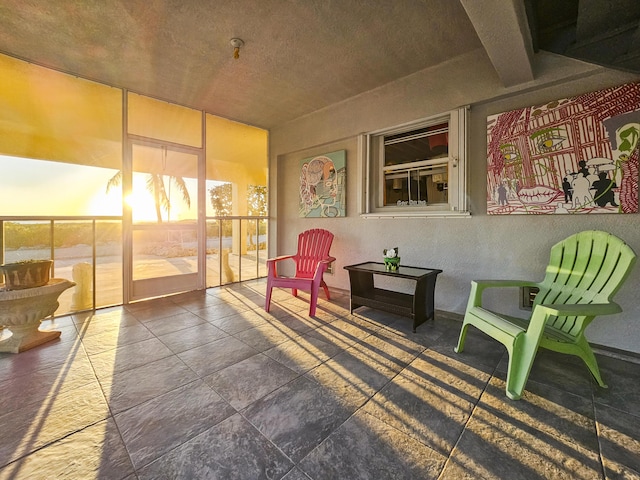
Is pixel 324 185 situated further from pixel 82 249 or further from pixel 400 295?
pixel 82 249

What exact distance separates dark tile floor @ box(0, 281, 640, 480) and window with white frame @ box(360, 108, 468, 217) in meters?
1.49

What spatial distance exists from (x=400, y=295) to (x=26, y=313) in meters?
3.41

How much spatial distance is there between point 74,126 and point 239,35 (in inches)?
89.0

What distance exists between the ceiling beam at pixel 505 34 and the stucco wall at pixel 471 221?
0.28 meters

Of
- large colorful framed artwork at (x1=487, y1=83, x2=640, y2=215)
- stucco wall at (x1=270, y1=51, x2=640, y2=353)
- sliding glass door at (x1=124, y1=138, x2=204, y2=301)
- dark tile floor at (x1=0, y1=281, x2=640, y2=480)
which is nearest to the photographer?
dark tile floor at (x1=0, y1=281, x2=640, y2=480)

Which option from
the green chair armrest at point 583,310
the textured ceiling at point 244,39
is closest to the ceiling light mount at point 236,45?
the textured ceiling at point 244,39

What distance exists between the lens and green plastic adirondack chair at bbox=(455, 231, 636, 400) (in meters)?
1.64

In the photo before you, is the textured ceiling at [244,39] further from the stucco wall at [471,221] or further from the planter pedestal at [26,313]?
the planter pedestal at [26,313]

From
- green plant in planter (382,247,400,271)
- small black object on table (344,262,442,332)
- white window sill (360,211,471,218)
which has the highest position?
white window sill (360,211,471,218)

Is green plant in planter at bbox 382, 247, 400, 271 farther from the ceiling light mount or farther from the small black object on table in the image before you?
the ceiling light mount

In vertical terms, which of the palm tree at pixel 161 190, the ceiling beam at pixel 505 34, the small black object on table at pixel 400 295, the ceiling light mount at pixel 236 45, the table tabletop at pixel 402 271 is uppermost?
the ceiling light mount at pixel 236 45

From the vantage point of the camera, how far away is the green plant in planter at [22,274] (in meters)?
2.22

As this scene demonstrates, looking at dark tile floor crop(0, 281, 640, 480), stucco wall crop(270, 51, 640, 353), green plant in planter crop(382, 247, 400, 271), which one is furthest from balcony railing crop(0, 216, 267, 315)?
green plant in planter crop(382, 247, 400, 271)

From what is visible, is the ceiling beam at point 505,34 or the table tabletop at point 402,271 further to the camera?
the table tabletop at point 402,271
